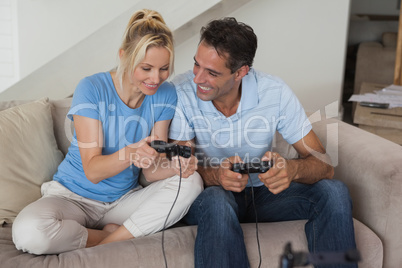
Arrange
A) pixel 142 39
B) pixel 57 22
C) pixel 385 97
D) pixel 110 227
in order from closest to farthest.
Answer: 1. pixel 142 39
2. pixel 110 227
3. pixel 385 97
4. pixel 57 22

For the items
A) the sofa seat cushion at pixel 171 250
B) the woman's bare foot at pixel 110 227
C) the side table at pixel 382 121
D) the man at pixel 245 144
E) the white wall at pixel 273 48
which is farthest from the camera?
the white wall at pixel 273 48

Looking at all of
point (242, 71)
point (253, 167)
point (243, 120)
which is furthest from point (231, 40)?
point (253, 167)

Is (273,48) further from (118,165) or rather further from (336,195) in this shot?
(118,165)

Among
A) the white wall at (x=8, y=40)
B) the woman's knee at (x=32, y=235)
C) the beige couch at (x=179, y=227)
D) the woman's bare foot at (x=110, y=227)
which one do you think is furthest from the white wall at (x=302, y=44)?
the woman's knee at (x=32, y=235)

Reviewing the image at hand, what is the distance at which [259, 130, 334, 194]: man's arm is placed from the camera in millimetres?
1651

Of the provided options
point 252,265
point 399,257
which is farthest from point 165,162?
point 399,257

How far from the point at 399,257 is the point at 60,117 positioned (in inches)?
53.0

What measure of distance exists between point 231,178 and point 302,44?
6.28 feet

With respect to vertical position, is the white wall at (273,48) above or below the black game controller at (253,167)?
above

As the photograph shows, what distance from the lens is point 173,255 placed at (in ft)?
5.17

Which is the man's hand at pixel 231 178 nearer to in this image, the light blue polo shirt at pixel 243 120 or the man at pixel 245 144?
the man at pixel 245 144

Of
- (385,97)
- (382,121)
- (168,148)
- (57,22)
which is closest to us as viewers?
(168,148)

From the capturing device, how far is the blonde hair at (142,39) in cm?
163

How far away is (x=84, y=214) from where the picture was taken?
1711mm
